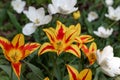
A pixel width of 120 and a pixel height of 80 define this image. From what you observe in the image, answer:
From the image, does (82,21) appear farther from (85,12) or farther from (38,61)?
(38,61)

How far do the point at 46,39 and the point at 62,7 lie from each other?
33 centimetres

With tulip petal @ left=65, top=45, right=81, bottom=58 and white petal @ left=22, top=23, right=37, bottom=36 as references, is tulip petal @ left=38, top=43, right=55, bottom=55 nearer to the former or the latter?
tulip petal @ left=65, top=45, right=81, bottom=58

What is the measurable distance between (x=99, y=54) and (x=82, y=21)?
1.14 metres

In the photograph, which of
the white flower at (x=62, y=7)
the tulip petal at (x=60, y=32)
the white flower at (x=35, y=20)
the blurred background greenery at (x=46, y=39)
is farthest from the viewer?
the white flower at (x=35, y=20)

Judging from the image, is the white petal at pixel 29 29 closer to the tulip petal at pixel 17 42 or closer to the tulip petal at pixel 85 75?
the tulip petal at pixel 17 42

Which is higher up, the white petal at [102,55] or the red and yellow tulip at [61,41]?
the red and yellow tulip at [61,41]

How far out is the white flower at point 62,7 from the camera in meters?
2.34

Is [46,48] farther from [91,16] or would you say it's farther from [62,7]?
[91,16]

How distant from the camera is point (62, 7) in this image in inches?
92.0

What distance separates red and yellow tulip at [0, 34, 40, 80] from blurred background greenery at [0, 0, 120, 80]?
190 millimetres

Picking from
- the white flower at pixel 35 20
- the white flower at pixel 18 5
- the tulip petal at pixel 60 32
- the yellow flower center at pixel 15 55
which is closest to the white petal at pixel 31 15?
the white flower at pixel 35 20

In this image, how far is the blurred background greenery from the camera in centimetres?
224

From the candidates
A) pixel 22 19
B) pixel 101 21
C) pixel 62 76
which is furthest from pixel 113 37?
pixel 62 76

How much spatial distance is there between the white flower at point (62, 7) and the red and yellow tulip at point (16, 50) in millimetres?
421
